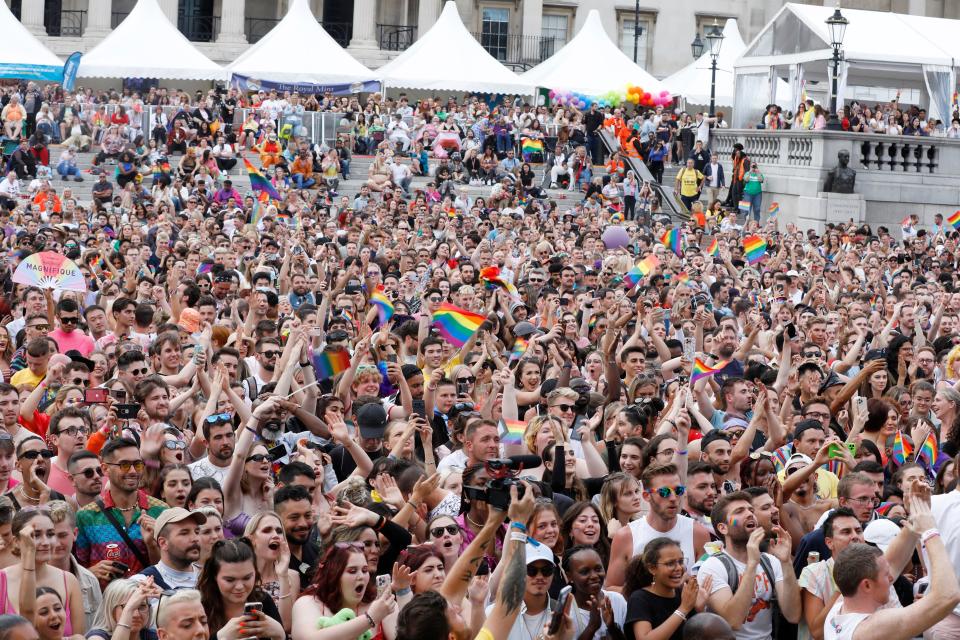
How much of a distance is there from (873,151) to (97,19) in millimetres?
32154

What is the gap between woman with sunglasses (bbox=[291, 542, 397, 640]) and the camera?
6.03 meters

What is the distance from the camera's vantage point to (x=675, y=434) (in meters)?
8.78

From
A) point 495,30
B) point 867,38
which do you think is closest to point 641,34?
point 495,30

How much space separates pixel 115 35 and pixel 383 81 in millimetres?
6536

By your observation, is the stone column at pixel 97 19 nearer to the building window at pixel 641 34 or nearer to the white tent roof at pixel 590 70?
the building window at pixel 641 34

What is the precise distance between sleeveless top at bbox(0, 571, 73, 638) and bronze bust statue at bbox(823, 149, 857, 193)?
992 inches

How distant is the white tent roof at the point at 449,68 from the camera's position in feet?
115

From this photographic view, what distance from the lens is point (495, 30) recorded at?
2280 inches

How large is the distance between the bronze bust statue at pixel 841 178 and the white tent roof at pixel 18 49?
17561 mm

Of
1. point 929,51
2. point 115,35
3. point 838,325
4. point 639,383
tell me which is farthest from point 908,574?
point 115,35

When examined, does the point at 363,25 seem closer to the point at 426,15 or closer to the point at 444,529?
the point at 426,15

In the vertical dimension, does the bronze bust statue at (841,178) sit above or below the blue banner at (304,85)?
below

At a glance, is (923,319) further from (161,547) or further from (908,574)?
(161,547)

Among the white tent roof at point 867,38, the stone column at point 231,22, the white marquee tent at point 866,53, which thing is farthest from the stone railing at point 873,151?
the stone column at point 231,22
